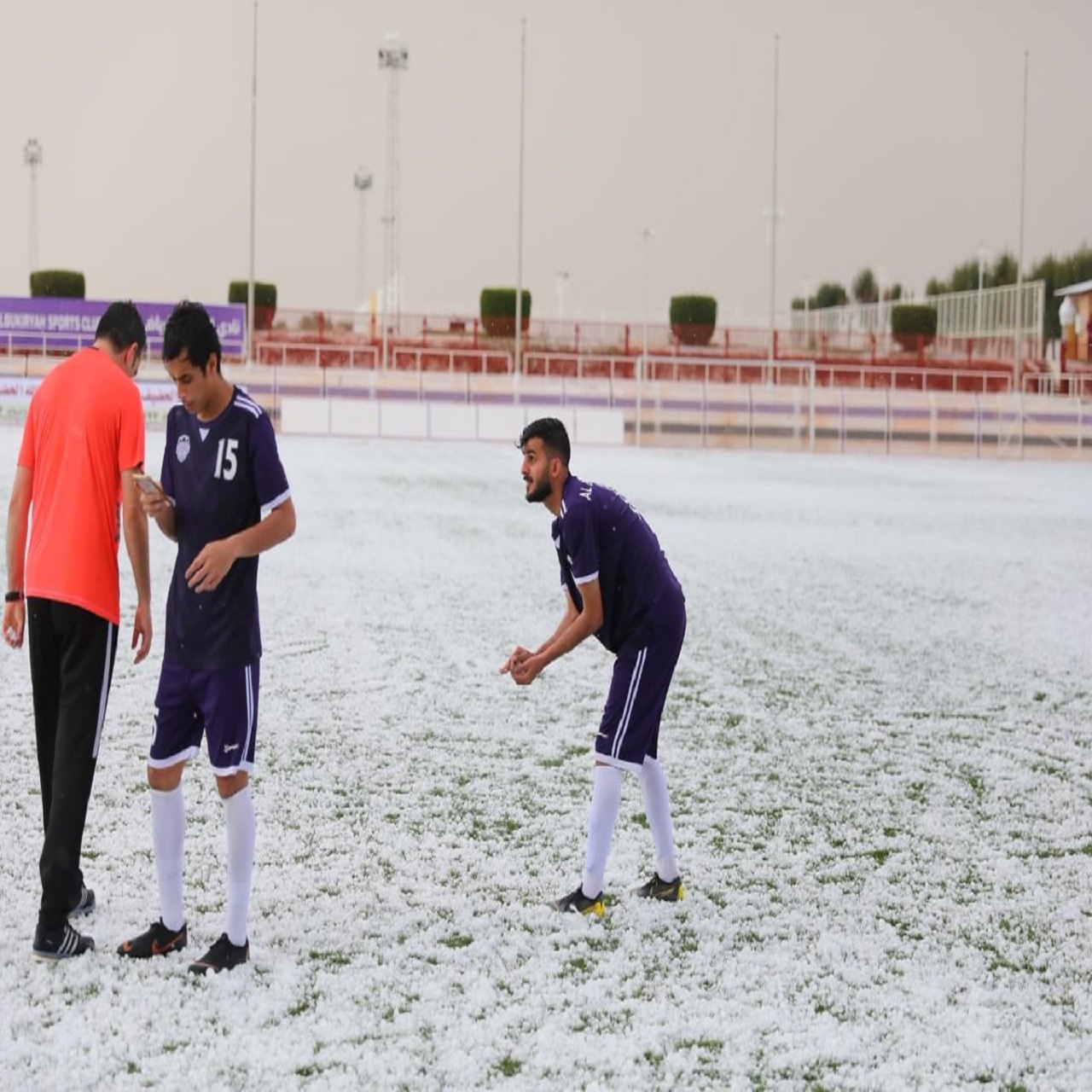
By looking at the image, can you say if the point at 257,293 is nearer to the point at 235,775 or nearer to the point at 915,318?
the point at 915,318

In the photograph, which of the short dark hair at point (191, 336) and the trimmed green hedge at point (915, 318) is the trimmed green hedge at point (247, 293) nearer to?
the trimmed green hedge at point (915, 318)

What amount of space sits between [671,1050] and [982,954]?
1.42 m

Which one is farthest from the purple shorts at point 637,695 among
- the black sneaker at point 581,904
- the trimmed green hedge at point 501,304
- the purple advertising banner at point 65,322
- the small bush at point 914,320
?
the small bush at point 914,320

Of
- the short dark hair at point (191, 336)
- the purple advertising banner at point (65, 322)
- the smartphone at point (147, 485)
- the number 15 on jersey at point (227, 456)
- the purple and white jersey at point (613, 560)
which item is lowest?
the purple and white jersey at point (613, 560)

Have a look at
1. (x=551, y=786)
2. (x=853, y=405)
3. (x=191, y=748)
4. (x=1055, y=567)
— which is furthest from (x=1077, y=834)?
(x=853, y=405)

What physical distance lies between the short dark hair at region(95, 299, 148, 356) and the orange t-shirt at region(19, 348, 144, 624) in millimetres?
66

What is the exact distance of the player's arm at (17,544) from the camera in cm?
489

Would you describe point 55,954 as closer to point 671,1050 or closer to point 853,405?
point 671,1050

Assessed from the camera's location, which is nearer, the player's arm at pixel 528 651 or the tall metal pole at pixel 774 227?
the player's arm at pixel 528 651

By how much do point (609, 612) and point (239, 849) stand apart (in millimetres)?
1450

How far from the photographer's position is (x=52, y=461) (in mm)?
4848

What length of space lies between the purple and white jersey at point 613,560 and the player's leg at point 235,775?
3.63 feet

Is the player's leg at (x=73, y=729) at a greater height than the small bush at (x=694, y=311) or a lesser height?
lesser

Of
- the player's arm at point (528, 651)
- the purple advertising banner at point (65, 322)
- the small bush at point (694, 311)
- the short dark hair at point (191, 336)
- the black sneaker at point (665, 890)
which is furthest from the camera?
the small bush at point (694, 311)
